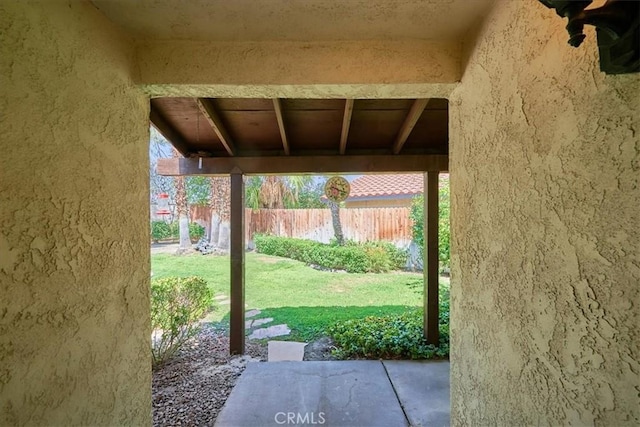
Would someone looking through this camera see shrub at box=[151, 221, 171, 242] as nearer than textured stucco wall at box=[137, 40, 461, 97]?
No

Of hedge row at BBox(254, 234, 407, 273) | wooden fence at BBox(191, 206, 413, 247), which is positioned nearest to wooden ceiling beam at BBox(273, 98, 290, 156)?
wooden fence at BBox(191, 206, 413, 247)

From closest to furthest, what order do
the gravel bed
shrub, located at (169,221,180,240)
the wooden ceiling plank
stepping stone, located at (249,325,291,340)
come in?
the gravel bed, the wooden ceiling plank, stepping stone, located at (249,325,291,340), shrub, located at (169,221,180,240)

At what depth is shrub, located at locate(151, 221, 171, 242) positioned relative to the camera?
12966mm

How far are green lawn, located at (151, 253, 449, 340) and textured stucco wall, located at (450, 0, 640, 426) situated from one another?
461 cm

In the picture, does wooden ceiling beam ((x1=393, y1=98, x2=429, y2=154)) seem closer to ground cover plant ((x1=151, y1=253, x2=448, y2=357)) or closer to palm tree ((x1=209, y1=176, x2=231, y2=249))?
ground cover plant ((x1=151, y1=253, x2=448, y2=357))

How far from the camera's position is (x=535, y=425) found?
3.77 feet

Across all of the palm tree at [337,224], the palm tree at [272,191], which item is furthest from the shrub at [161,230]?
the palm tree at [337,224]

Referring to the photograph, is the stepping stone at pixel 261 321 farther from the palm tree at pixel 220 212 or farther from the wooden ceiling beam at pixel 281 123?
the palm tree at pixel 220 212

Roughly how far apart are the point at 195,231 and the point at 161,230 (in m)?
1.54

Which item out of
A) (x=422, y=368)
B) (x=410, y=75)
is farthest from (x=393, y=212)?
(x=410, y=75)

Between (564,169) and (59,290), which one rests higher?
(564,169)

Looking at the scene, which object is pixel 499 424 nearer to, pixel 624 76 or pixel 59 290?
pixel 624 76

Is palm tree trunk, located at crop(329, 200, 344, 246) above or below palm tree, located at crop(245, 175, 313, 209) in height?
below

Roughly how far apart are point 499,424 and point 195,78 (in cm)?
233
